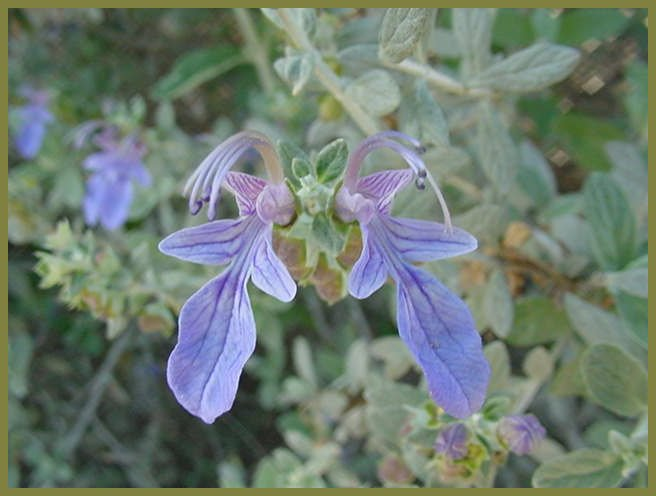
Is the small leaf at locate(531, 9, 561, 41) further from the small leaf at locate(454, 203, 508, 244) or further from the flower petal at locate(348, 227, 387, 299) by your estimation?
the flower petal at locate(348, 227, 387, 299)

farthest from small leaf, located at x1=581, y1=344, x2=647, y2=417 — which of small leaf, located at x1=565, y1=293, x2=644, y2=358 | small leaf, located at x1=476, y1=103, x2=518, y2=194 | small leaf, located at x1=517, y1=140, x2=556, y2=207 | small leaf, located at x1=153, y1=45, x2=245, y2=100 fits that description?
small leaf, located at x1=153, y1=45, x2=245, y2=100

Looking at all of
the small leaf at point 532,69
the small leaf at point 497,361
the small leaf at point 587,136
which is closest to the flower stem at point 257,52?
the small leaf at point 587,136

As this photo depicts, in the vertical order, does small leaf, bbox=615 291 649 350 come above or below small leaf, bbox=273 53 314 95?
below

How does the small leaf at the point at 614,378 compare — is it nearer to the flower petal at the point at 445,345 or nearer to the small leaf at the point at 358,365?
the flower petal at the point at 445,345

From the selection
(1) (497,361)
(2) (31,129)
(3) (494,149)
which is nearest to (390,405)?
(1) (497,361)

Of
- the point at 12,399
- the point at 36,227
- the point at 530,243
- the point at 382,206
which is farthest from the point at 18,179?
the point at 382,206
